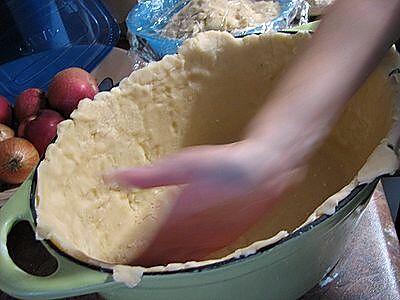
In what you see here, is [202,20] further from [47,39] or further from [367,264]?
[367,264]

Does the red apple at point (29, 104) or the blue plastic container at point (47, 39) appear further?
the blue plastic container at point (47, 39)

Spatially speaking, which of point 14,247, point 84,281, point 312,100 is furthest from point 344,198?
point 14,247

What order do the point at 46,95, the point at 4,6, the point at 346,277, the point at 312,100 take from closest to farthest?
1. the point at 312,100
2. the point at 346,277
3. the point at 46,95
4. the point at 4,6

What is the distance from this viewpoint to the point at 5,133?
0.77m

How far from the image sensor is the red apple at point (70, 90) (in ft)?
2.55

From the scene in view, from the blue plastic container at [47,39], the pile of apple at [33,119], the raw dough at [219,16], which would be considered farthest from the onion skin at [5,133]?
the raw dough at [219,16]

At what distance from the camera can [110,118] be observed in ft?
2.07

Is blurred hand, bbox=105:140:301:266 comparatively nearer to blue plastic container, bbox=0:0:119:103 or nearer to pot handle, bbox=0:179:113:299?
pot handle, bbox=0:179:113:299

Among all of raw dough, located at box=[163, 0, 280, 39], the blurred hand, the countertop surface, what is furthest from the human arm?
raw dough, located at box=[163, 0, 280, 39]

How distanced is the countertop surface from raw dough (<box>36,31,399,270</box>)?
5 cm

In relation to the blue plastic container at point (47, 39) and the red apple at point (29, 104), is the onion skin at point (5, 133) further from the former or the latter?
the blue plastic container at point (47, 39)

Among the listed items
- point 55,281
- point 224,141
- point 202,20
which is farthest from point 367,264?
point 202,20

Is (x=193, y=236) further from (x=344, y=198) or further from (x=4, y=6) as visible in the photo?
(x=4, y=6)

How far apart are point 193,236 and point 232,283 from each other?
2.5 inches
